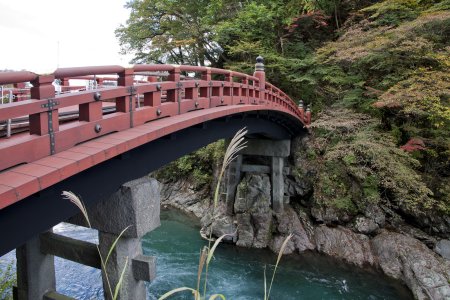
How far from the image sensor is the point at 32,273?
538cm

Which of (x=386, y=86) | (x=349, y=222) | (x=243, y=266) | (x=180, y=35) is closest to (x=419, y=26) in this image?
(x=386, y=86)

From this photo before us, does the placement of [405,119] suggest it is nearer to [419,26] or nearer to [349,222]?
[419,26]

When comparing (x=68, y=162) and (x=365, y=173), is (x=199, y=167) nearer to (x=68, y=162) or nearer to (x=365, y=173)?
(x=365, y=173)

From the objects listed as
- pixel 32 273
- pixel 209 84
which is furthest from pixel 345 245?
pixel 32 273

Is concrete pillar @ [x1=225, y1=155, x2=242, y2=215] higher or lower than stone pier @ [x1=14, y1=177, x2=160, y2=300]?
lower

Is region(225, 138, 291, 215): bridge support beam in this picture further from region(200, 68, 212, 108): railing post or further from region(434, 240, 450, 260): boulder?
region(200, 68, 212, 108): railing post

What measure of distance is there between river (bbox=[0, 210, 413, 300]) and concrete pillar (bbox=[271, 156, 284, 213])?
6.52ft

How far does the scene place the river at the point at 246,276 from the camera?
9188 mm

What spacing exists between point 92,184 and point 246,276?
25.4 ft

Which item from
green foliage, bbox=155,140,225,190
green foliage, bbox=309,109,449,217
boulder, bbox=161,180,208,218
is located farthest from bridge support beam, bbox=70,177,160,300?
green foliage, bbox=155,140,225,190

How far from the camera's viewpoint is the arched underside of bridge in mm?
2857

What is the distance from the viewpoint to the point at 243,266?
35.1 ft

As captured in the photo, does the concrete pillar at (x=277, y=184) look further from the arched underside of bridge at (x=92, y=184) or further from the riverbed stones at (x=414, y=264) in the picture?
the arched underside of bridge at (x=92, y=184)

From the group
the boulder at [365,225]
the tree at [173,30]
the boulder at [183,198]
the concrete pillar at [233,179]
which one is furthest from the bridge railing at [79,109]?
the tree at [173,30]
